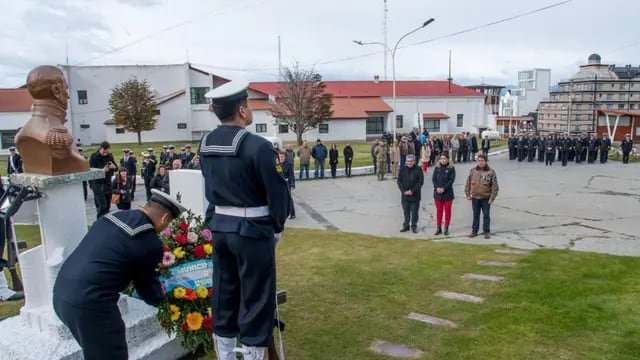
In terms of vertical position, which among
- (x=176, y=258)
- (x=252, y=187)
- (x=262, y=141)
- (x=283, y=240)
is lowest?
(x=283, y=240)

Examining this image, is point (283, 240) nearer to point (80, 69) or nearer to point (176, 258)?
point (176, 258)

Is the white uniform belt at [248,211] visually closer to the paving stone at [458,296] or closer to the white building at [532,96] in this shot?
the paving stone at [458,296]

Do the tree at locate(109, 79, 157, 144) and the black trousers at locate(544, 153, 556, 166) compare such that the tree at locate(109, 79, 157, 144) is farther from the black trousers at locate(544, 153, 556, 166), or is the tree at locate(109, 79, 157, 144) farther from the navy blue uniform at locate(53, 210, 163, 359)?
the navy blue uniform at locate(53, 210, 163, 359)

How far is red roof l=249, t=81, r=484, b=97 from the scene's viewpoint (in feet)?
179

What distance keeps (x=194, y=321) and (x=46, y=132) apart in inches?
78.5

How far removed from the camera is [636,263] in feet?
25.5

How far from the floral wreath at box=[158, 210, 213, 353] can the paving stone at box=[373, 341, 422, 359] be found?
5.26ft

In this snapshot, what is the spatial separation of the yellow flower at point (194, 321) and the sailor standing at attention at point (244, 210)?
837mm

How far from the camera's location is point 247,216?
3.23 metres

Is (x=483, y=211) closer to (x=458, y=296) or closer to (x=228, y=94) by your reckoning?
(x=458, y=296)

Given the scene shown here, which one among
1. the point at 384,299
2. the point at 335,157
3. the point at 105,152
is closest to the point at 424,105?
the point at 335,157

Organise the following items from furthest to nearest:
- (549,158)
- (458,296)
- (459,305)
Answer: (549,158)
(458,296)
(459,305)

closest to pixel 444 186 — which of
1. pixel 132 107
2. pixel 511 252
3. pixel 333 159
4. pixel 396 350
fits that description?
pixel 511 252

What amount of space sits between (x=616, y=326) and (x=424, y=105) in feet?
169
